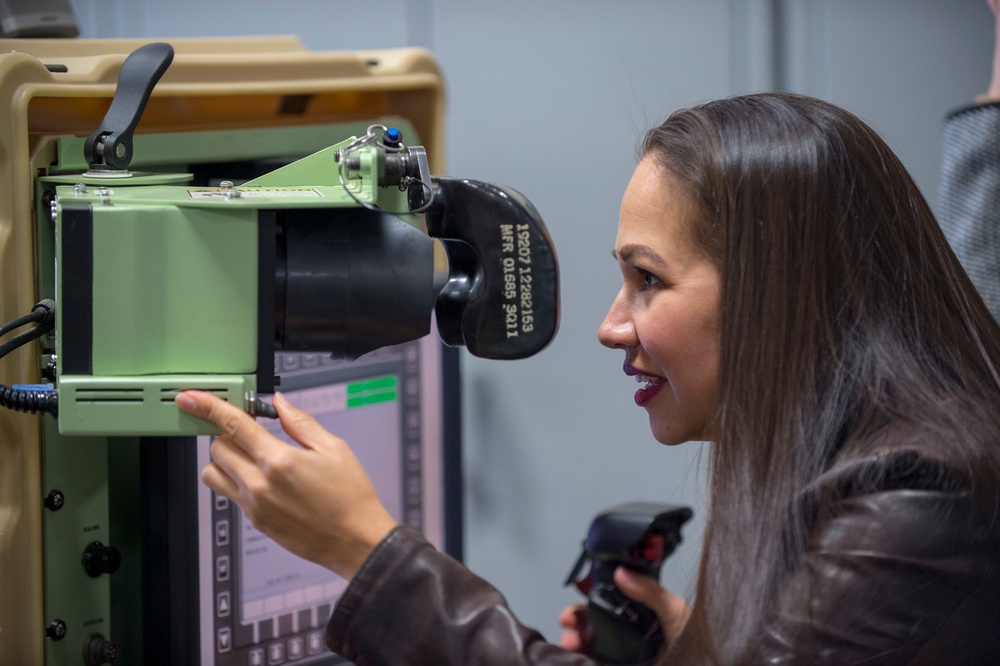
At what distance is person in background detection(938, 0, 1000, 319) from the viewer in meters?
1.26

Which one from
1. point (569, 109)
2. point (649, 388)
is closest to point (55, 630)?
point (649, 388)

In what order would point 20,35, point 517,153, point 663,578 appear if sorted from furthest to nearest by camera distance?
point 663,578 → point 517,153 → point 20,35

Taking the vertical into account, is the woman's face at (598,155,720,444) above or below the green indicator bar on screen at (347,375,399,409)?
above

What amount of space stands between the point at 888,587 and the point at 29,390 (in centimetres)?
64

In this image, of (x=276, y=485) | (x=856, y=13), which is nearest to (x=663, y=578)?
(x=856, y=13)

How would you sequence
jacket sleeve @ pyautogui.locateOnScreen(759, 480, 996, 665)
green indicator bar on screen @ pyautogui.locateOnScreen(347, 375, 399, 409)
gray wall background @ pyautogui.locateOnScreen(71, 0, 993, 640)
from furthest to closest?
gray wall background @ pyautogui.locateOnScreen(71, 0, 993, 640) < green indicator bar on screen @ pyautogui.locateOnScreen(347, 375, 399, 409) < jacket sleeve @ pyautogui.locateOnScreen(759, 480, 996, 665)

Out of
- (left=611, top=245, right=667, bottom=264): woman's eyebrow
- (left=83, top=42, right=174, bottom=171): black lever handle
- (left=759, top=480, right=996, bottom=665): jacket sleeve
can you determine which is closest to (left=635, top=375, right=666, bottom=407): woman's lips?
(left=611, top=245, right=667, bottom=264): woman's eyebrow

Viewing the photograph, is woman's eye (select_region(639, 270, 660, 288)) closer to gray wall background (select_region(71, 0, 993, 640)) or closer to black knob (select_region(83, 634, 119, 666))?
black knob (select_region(83, 634, 119, 666))

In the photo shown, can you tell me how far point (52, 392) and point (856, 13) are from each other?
5.27 ft

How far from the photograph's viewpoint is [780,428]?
874 mm

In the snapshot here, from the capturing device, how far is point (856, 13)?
1973mm

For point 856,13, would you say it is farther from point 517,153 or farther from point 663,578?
point 663,578

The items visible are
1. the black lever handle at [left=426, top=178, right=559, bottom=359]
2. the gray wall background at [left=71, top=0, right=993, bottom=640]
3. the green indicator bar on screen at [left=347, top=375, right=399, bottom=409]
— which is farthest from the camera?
the gray wall background at [left=71, top=0, right=993, bottom=640]

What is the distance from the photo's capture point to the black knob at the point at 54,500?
3.05ft
